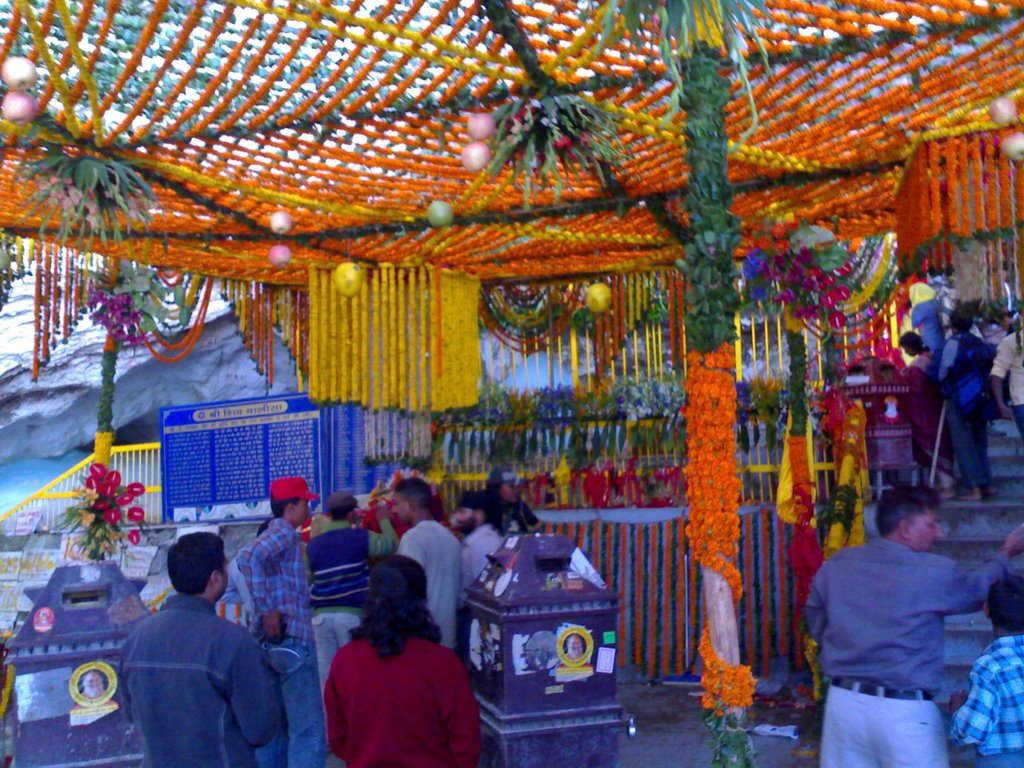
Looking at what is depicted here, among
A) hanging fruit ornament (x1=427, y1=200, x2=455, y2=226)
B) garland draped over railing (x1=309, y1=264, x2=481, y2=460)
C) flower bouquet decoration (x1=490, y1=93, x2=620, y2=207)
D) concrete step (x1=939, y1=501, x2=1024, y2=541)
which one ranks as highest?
flower bouquet decoration (x1=490, y1=93, x2=620, y2=207)

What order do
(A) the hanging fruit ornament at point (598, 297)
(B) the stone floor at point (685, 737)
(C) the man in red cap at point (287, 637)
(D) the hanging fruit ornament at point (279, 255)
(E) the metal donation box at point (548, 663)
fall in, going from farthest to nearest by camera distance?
1. (A) the hanging fruit ornament at point (598, 297)
2. (D) the hanging fruit ornament at point (279, 255)
3. (B) the stone floor at point (685, 737)
4. (C) the man in red cap at point (287, 637)
5. (E) the metal donation box at point (548, 663)

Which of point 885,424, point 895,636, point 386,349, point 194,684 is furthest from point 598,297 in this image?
point 194,684

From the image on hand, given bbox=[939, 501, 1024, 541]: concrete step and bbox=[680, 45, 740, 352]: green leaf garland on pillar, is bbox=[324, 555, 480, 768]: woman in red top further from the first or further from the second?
bbox=[939, 501, 1024, 541]: concrete step

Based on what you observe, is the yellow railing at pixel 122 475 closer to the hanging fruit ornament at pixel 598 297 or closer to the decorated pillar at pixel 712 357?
the hanging fruit ornament at pixel 598 297

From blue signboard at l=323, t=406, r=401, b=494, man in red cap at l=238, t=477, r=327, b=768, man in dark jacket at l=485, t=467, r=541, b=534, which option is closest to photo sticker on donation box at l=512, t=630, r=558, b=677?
man in red cap at l=238, t=477, r=327, b=768

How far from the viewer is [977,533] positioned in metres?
6.25

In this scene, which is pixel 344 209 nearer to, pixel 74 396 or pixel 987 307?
pixel 987 307

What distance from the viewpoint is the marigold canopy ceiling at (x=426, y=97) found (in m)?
4.38

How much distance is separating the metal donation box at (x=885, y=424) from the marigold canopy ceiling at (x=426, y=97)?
1294 millimetres

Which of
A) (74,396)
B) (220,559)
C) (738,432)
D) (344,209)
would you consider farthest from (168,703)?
(74,396)

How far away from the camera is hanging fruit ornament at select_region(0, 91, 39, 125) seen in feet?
15.0

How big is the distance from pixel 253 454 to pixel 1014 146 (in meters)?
6.63

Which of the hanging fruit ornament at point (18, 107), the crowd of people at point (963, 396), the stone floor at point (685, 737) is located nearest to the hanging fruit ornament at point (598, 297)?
the crowd of people at point (963, 396)

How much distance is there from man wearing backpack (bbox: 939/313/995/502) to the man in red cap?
13.5ft
